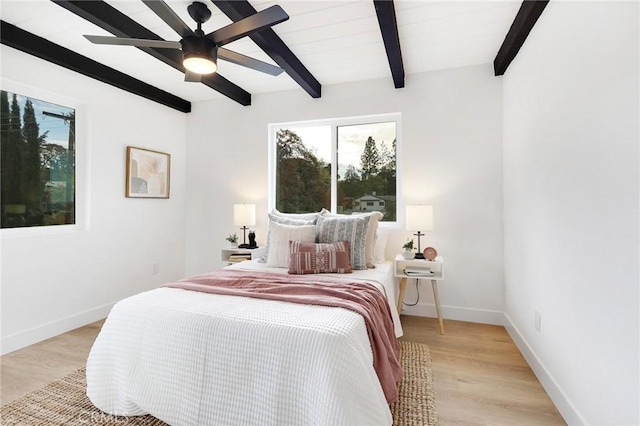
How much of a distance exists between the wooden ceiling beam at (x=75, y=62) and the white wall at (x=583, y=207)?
144 inches

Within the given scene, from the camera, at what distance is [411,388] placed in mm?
1973

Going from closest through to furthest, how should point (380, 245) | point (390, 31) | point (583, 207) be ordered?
point (583, 207)
point (390, 31)
point (380, 245)

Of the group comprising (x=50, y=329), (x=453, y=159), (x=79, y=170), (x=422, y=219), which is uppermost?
(x=453, y=159)

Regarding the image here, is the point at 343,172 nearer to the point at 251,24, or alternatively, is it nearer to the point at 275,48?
the point at 275,48

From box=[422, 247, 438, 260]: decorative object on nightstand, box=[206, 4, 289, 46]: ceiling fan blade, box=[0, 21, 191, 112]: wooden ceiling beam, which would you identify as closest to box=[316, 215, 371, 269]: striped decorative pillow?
box=[422, 247, 438, 260]: decorative object on nightstand

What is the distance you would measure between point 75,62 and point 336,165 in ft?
8.67

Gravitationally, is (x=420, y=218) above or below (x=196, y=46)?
below

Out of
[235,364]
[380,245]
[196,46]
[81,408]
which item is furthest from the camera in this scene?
[380,245]

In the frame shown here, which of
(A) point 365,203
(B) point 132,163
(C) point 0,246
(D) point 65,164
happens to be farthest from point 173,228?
(A) point 365,203

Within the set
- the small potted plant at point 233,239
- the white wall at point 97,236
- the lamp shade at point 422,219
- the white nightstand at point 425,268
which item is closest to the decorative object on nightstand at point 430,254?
the white nightstand at point 425,268

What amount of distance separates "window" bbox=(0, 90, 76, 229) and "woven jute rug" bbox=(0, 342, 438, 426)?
1412mm

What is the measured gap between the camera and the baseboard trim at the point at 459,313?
302 centimetres

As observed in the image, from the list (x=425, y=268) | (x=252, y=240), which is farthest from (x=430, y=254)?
(x=252, y=240)

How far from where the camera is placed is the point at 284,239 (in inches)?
109
